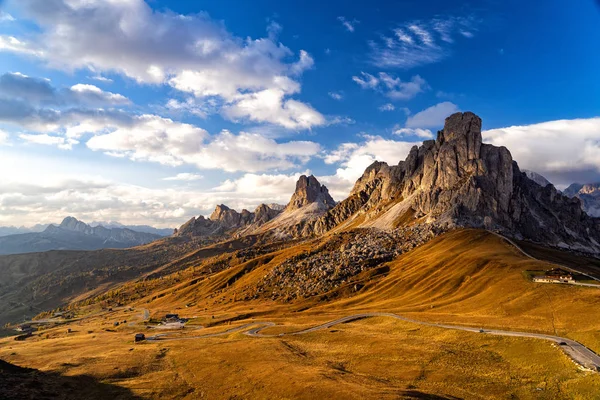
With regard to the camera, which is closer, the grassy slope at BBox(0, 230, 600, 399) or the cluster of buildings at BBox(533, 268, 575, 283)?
the grassy slope at BBox(0, 230, 600, 399)

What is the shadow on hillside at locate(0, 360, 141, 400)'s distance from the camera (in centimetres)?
5406

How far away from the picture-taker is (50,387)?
198 ft

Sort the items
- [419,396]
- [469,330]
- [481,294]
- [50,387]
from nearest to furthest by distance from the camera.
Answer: [419,396]
[50,387]
[469,330]
[481,294]

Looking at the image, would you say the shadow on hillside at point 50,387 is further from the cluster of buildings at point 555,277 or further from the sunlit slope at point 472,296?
the cluster of buildings at point 555,277

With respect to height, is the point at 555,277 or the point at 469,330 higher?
the point at 555,277

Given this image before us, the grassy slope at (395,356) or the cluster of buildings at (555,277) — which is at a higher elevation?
the cluster of buildings at (555,277)

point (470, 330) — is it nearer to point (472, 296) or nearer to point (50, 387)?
point (472, 296)

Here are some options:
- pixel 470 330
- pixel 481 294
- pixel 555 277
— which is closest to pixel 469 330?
pixel 470 330

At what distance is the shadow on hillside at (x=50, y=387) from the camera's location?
177ft

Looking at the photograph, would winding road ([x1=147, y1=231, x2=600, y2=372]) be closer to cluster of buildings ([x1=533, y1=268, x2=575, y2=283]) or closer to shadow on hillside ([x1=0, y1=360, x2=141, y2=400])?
cluster of buildings ([x1=533, y1=268, x2=575, y2=283])

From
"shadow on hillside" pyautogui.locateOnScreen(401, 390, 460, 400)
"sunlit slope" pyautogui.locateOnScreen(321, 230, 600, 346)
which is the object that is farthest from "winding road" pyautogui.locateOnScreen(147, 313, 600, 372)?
"shadow on hillside" pyautogui.locateOnScreen(401, 390, 460, 400)

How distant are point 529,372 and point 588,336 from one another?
19.9 m

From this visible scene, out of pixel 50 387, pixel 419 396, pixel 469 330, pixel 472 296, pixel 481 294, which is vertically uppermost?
pixel 419 396

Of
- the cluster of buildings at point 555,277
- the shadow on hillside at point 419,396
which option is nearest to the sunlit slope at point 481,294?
the cluster of buildings at point 555,277
